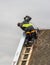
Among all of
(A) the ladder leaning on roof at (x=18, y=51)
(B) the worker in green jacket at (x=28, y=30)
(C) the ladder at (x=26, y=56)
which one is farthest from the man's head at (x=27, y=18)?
(C) the ladder at (x=26, y=56)

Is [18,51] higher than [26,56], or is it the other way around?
[18,51]

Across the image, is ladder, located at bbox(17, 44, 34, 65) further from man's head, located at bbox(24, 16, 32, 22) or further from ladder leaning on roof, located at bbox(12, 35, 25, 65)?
man's head, located at bbox(24, 16, 32, 22)

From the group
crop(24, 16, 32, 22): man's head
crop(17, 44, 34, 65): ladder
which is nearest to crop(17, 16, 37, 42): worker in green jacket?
crop(24, 16, 32, 22): man's head

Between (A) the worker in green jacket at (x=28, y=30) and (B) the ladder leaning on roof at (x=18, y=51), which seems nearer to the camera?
(B) the ladder leaning on roof at (x=18, y=51)

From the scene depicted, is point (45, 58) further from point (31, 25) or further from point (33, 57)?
point (31, 25)

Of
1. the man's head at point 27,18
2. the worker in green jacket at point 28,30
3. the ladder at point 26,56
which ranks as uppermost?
the man's head at point 27,18

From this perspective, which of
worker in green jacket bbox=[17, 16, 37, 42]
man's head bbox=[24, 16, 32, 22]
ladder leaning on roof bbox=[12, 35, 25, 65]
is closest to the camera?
ladder leaning on roof bbox=[12, 35, 25, 65]

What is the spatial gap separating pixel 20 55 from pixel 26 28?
1293 mm

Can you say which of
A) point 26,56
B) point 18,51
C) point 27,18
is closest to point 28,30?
point 27,18

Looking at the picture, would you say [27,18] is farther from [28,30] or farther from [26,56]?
[26,56]

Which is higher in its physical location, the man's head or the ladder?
the man's head

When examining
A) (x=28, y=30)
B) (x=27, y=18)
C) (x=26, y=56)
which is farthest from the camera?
(x=27, y=18)

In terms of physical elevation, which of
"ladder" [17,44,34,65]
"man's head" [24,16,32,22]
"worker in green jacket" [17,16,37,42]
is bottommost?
"ladder" [17,44,34,65]

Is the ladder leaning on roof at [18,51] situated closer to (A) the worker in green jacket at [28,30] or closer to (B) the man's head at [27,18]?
(A) the worker in green jacket at [28,30]
